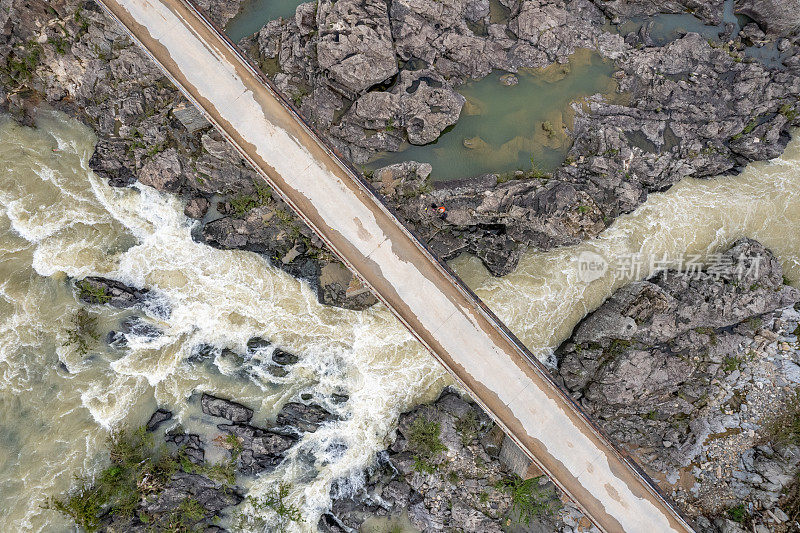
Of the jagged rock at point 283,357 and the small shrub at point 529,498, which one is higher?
the jagged rock at point 283,357

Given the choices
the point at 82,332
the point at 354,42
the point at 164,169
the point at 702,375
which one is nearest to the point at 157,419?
the point at 82,332

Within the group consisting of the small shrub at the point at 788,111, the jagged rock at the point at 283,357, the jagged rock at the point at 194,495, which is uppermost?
the small shrub at the point at 788,111

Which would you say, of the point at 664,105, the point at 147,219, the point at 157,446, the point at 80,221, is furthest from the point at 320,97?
the point at 157,446

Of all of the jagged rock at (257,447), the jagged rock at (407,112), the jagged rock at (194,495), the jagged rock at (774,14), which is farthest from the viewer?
the jagged rock at (774,14)

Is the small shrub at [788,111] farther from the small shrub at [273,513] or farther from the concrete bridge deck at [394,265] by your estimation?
the small shrub at [273,513]

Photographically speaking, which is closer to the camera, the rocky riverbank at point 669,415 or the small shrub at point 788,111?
the rocky riverbank at point 669,415

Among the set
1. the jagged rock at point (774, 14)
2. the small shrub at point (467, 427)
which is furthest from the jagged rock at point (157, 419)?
the jagged rock at point (774, 14)

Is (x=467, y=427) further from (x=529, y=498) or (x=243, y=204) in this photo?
(x=243, y=204)
